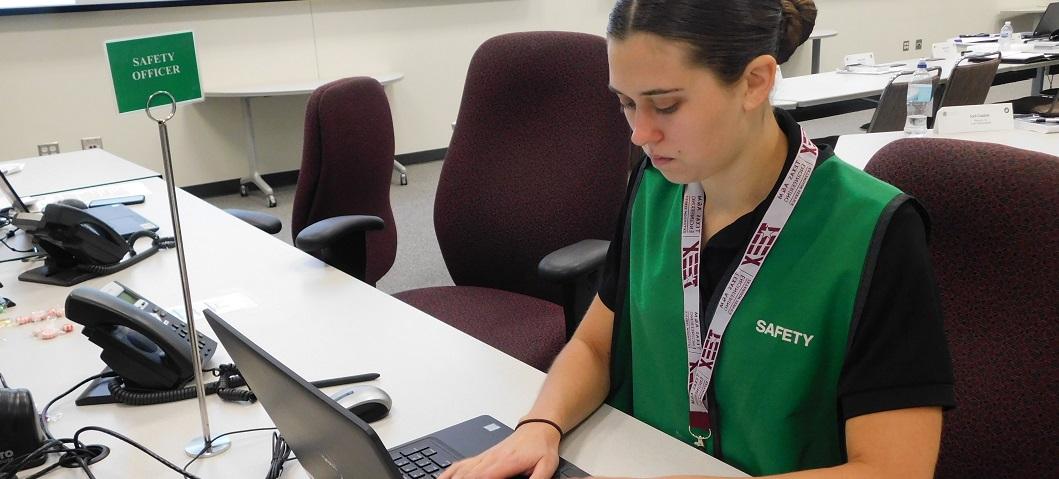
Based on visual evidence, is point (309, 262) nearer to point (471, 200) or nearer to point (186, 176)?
point (471, 200)

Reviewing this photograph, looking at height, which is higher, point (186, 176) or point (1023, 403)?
point (1023, 403)

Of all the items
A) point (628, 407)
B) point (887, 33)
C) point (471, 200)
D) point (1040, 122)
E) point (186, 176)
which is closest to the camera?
point (628, 407)

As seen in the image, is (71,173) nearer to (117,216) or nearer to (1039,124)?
(117,216)

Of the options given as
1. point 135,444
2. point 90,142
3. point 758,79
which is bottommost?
point 90,142

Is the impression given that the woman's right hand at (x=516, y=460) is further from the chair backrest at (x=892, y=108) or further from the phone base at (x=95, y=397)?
the chair backrest at (x=892, y=108)

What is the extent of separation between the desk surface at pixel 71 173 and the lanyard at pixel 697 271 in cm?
212

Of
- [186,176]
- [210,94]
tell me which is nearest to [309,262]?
[210,94]

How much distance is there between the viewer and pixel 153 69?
1.11 m

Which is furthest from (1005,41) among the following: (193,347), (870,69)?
(193,347)

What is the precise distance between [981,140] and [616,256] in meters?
1.79

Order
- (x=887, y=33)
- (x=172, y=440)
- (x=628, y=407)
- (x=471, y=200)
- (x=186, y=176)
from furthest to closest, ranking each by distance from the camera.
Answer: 1. (x=887, y=33)
2. (x=186, y=176)
3. (x=471, y=200)
4. (x=628, y=407)
5. (x=172, y=440)

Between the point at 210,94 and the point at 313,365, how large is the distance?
3.81 metres

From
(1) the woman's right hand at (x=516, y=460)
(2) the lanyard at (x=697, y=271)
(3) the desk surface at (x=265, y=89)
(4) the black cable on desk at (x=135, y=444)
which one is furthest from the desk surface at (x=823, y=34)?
(4) the black cable on desk at (x=135, y=444)

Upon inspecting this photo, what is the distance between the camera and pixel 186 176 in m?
5.07
